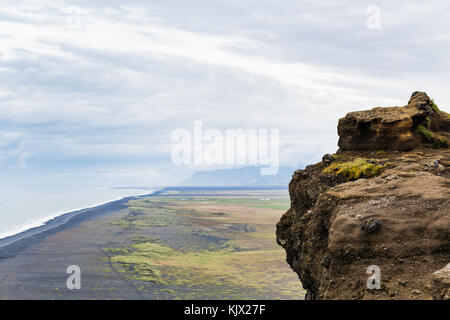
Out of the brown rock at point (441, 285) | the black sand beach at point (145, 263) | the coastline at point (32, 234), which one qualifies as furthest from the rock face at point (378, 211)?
the coastline at point (32, 234)

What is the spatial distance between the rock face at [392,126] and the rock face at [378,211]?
5 cm

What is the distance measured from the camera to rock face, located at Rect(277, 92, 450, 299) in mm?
12375

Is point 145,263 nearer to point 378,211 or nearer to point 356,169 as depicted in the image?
point 356,169

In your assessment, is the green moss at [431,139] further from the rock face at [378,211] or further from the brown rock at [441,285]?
the brown rock at [441,285]

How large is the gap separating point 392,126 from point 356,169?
3017 mm

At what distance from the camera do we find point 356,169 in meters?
17.6

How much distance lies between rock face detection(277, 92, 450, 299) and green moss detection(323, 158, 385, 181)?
0.13 ft

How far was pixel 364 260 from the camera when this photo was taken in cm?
1312

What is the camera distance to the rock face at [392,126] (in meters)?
18.6

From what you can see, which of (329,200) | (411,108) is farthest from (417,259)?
(411,108)

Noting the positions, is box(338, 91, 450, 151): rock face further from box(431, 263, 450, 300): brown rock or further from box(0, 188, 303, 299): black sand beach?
box(0, 188, 303, 299): black sand beach

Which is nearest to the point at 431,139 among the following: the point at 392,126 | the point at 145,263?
the point at 392,126

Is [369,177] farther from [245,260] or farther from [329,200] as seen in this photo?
[245,260]
